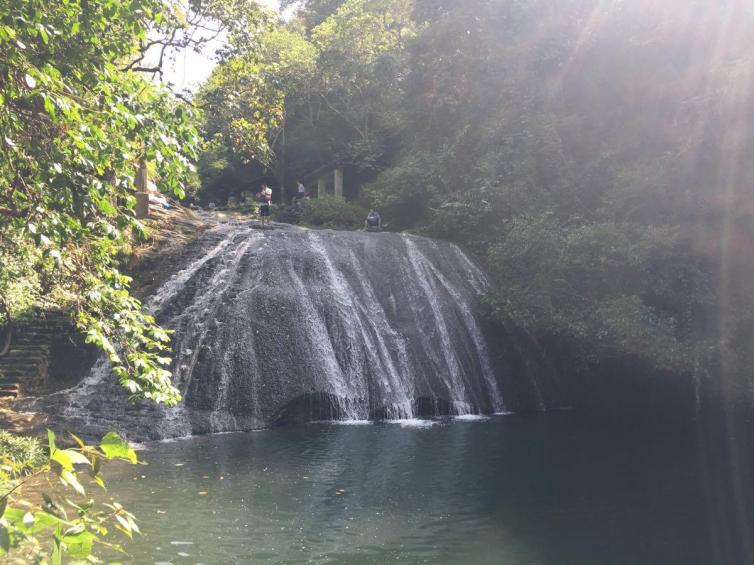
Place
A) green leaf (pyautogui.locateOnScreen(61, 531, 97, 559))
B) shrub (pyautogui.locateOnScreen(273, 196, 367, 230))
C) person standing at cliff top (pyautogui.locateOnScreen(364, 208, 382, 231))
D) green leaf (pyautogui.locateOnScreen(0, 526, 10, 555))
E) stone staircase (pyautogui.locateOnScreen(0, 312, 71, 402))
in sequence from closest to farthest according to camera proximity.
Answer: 1. green leaf (pyautogui.locateOnScreen(0, 526, 10, 555))
2. green leaf (pyautogui.locateOnScreen(61, 531, 97, 559))
3. stone staircase (pyautogui.locateOnScreen(0, 312, 71, 402))
4. person standing at cliff top (pyautogui.locateOnScreen(364, 208, 382, 231))
5. shrub (pyautogui.locateOnScreen(273, 196, 367, 230))

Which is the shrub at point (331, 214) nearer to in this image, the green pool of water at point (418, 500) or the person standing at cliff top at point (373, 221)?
the person standing at cliff top at point (373, 221)

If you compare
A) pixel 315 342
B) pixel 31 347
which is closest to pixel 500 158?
pixel 315 342

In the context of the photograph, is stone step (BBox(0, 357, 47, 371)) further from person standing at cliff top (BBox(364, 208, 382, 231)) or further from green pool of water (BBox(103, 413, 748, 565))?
person standing at cliff top (BBox(364, 208, 382, 231))

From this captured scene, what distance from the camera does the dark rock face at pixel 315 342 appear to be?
16.0m

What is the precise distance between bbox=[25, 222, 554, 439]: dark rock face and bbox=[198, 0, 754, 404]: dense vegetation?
170 centimetres

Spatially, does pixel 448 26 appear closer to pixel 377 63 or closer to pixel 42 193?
pixel 377 63

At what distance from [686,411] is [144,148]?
60.1 ft

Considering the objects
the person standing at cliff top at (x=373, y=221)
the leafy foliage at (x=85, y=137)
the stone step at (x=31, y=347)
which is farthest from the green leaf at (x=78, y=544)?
the person standing at cliff top at (x=373, y=221)

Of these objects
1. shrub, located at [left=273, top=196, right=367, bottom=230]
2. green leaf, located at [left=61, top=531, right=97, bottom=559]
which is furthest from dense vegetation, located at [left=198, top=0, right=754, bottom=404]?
green leaf, located at [left=61, top=531, right=97, bottom=559]

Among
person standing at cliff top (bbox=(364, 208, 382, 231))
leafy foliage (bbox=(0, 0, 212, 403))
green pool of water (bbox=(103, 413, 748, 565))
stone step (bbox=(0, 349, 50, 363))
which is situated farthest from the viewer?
person standing at cliff top (bbox=(364, 208, 382, 231))

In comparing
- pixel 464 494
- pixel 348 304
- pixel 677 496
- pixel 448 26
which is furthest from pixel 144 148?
pixel 448 26

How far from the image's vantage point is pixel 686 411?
2011cm

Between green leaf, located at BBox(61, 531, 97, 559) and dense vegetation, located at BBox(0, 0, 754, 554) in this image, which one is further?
dense vegetation, located at BBox(0, 0, 754, 554)

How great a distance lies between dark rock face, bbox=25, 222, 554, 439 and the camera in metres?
16.0
